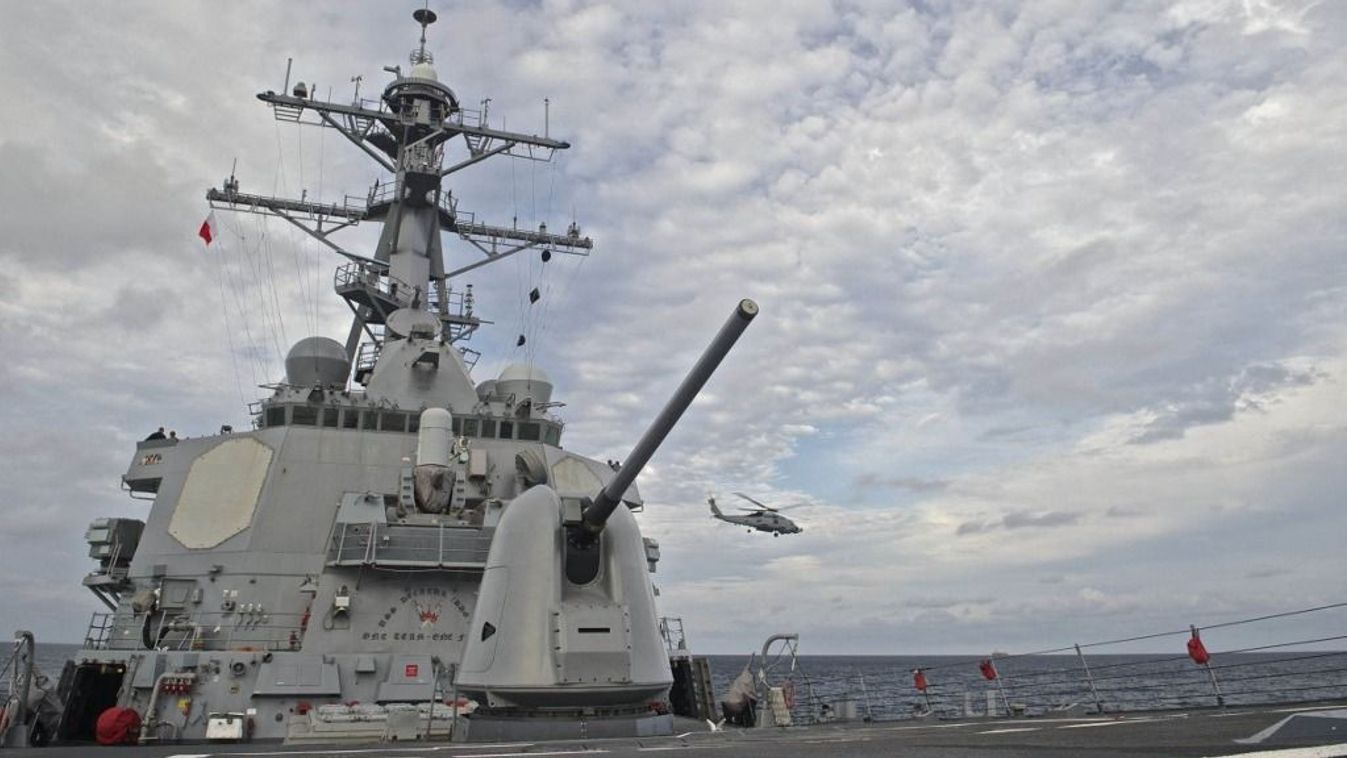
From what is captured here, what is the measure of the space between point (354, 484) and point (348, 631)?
301 centimetres

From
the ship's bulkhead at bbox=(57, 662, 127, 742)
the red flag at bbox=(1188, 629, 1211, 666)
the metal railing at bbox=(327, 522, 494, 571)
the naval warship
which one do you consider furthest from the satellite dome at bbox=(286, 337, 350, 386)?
the red flag at bbox=(1188, 629, 1211, 666)

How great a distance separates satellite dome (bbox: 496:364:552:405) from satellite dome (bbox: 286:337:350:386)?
9.80 ft

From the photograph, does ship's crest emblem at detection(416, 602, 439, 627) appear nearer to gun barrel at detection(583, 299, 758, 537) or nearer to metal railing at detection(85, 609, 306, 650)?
metal railing at detection(85, 609, 306, 650)

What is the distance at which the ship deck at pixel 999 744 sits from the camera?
4.68m

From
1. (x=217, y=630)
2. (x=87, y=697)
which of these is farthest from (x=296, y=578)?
(x=87, y=697)

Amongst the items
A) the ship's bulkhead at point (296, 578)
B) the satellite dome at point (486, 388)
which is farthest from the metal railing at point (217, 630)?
the satellite dome at point (486, 388)

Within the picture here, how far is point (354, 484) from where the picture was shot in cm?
1399

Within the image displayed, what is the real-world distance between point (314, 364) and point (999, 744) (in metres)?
14.2

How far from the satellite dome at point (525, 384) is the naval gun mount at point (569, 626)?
32.3 ft

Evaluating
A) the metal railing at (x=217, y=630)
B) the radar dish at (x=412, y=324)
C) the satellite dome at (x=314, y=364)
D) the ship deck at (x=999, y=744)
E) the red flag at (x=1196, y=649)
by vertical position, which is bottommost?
the ship deck at (x=999, y=744)

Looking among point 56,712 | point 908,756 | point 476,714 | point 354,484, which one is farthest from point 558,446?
point 908,756

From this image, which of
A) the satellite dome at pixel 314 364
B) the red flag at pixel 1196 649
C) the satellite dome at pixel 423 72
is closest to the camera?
the red flag at pixel 1196 649

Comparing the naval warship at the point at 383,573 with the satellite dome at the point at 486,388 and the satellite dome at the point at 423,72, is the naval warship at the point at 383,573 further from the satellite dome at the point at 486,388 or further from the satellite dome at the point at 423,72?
the satellite dome at the point at 423,72

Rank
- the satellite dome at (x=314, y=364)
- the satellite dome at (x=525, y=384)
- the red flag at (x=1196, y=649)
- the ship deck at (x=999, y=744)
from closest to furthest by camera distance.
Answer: the ship deck at (x=999, y=744), the red flag at (x=1196, y=649), the satellite dome at (x=314, y=364), the satellite dome at (x=525, y=384)
